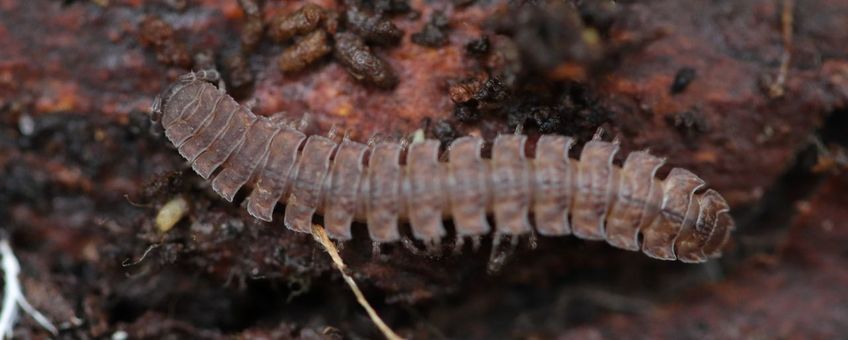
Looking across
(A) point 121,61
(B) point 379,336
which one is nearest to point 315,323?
(B) point 379,336

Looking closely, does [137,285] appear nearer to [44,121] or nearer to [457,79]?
[44,121]

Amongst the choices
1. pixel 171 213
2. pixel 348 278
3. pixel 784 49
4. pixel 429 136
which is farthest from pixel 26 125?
pixel 784 49

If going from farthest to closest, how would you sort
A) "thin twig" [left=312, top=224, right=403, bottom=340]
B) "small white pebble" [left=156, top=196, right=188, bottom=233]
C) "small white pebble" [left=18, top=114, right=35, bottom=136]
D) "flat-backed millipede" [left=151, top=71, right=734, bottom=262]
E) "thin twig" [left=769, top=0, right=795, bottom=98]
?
1. "small white pebble" [left=18, top=114, right=35, bottom=136]
2. "small white pebble" [left=156, top=196, right=188, bottom=233]
3. "thin twig" [left=769, top=0, right=795, bottom=98]
4. "thin twig" [left=312, top=224, right=403, bottom=340]
5. "flat-backed millipede" [left=151, top=71, right=734, bottom=262]

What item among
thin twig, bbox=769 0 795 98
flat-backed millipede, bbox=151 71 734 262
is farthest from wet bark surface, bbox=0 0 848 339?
flat-backed millipede, bbox=151 71 734 262

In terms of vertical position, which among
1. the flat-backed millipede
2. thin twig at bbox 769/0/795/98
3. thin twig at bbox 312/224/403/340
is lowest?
thin twig at bbox 312/224/403/340

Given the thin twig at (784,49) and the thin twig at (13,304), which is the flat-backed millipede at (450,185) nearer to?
the thin twig at (784,49)

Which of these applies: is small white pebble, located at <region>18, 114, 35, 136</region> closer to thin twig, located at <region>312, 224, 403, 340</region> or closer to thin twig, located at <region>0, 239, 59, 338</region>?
thin twig, located at <region>0, 239, 59, 338</region>

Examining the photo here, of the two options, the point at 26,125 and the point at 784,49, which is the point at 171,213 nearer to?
the point at 26,125
